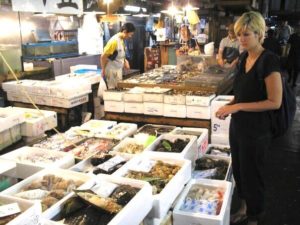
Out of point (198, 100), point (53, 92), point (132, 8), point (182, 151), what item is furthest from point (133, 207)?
point (132, 8)

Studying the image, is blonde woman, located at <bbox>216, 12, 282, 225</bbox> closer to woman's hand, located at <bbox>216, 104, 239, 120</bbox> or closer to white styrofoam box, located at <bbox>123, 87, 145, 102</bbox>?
woman's hand, located at <bbox>216, 104, 239, 120</bbox>

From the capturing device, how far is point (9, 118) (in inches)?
180

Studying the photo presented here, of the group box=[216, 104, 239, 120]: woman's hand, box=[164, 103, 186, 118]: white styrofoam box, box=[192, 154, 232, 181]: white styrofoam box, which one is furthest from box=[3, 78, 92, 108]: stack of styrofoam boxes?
box=[216, 104, 239, 120]: woman's hand

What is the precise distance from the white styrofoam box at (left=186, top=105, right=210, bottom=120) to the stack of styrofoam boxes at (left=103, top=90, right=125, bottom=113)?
1179 mm

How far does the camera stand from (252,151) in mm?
3254

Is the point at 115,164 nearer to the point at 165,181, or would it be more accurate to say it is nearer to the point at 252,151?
the point at 165,181

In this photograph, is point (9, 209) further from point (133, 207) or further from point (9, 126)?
point (9, 126)

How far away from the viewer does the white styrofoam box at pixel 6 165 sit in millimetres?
2912

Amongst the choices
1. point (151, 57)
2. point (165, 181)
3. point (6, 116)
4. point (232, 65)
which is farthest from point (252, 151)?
point (151, 57)

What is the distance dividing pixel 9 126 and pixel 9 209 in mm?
2805

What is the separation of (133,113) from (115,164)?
2780 mm

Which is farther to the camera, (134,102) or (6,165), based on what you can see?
(134,102)

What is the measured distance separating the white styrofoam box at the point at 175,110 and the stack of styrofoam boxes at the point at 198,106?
0.07 meters

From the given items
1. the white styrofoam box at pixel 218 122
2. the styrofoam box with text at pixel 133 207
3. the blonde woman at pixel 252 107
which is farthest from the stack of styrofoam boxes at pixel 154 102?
the styrofoam box with text at pixel 133 207
